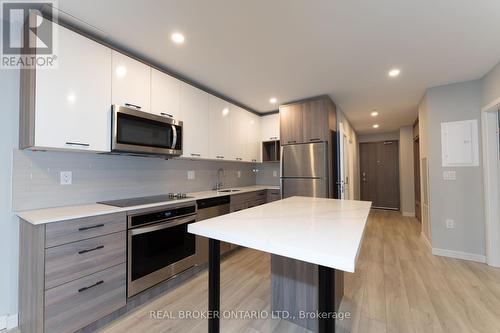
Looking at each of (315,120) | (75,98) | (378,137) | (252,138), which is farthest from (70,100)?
(378,137)

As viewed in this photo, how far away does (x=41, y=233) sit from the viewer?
1347mm

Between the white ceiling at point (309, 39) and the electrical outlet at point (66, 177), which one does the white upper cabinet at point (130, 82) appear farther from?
the electrical outlet at point (66, 177)

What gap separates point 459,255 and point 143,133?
4.34 m

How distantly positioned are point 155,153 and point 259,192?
1.96 metres

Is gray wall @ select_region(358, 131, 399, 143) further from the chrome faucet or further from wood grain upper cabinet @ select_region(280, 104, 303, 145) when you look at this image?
the chrome faucet

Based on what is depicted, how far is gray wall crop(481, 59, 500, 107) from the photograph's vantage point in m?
2.44

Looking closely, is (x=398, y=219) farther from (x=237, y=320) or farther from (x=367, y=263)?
(x=237, y=320)

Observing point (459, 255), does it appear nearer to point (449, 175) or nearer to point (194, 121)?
point (449, 175)

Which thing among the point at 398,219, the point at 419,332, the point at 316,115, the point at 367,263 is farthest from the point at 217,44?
the point at 398,219

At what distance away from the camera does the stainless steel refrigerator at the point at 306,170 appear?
320cm

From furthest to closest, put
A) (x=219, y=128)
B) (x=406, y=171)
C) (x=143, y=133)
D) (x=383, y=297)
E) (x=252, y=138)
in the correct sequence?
(x=406, y=171)
(x=252, y=138)
(x=219, y=128)
(x=143, y=133)
(x=383, y=297)

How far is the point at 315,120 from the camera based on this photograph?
332cm

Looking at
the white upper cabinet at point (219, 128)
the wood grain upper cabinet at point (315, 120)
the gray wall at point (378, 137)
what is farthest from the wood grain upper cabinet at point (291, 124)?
the gray wall at point (378, 137)

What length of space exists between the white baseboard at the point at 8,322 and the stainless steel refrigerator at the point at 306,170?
3.12m
